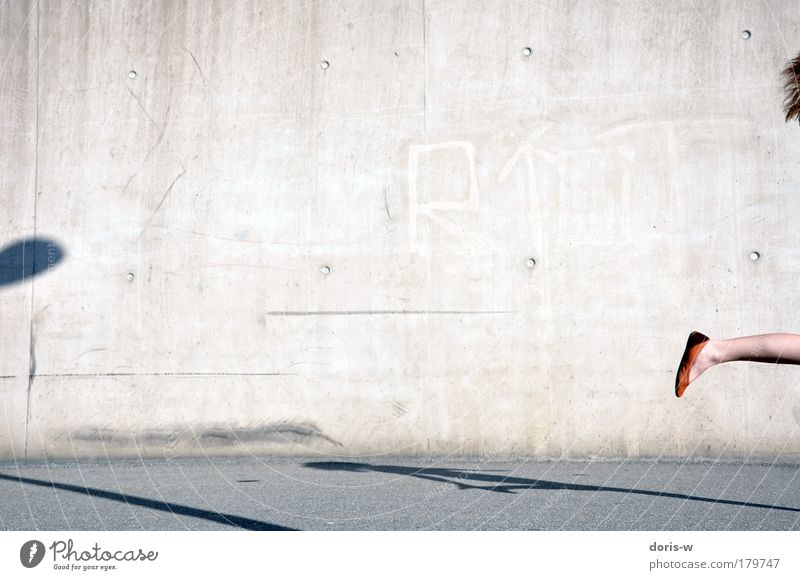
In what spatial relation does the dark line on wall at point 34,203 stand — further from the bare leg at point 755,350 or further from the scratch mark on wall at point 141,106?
the bare leg at point 755,350

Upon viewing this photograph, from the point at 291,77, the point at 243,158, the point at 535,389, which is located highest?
the point at 291,77

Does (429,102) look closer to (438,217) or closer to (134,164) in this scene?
(438,217)

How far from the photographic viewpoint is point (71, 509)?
4754 millimetres

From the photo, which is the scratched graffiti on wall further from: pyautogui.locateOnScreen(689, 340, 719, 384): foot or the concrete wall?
pyautogui.locateOnScreen(689, 340, 719, 384): foot

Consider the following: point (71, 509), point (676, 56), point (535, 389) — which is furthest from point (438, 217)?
point (71, 509)

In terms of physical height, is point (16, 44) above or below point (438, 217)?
above

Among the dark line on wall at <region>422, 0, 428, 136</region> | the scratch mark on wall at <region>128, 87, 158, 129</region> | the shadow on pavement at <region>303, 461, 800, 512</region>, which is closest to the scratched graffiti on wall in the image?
the dark line on wall at <region>422, 0, 428, 136</region>

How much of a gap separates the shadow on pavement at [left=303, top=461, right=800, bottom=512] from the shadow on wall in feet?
7.90

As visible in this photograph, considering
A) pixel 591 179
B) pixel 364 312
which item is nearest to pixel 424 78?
pixel 591 179

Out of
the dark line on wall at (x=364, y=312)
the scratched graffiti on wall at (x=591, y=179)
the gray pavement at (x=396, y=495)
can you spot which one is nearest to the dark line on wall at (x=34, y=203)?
the gray pavement at (x=396, y=495)

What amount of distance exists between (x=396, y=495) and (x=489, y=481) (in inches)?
29.2

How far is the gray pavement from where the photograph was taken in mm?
4348
